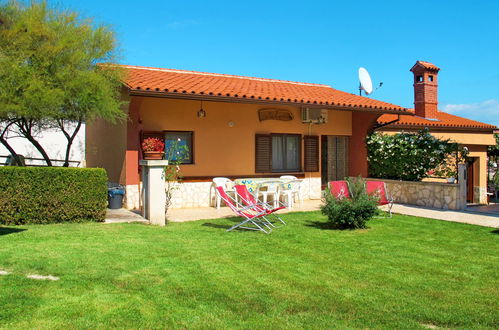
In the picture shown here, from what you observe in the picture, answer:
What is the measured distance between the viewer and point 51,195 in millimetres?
8438

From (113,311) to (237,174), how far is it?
9.16 m

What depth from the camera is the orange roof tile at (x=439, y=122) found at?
16.9m

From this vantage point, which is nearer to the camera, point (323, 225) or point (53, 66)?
point (323, 225)

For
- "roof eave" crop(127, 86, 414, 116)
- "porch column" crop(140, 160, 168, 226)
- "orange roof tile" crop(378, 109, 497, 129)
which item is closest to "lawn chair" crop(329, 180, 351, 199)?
"roof eave" crop(127, 86, 414, 116)

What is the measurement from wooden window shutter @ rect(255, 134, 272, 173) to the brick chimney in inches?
414

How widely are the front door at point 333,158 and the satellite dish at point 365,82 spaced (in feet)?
9.81

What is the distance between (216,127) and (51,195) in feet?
17.3

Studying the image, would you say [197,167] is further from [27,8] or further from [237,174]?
[27,8]

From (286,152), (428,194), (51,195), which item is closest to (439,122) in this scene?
(428,194)

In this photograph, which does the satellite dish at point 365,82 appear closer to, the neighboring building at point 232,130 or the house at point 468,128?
the neighboring building at point 232,130

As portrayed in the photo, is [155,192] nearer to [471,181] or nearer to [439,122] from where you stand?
[439,122]

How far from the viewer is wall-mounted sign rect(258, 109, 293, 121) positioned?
13.2 meters

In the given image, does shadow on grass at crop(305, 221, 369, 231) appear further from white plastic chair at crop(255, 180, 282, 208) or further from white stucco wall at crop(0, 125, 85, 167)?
white stucco wall at crop(0, 125, 85, 167)

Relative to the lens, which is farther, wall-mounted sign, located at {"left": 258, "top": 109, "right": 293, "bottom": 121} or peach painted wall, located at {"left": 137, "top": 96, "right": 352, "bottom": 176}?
wall-mounted sign, located at {"left": 258, "top": 109, "right": 293, "bottom": 121}
